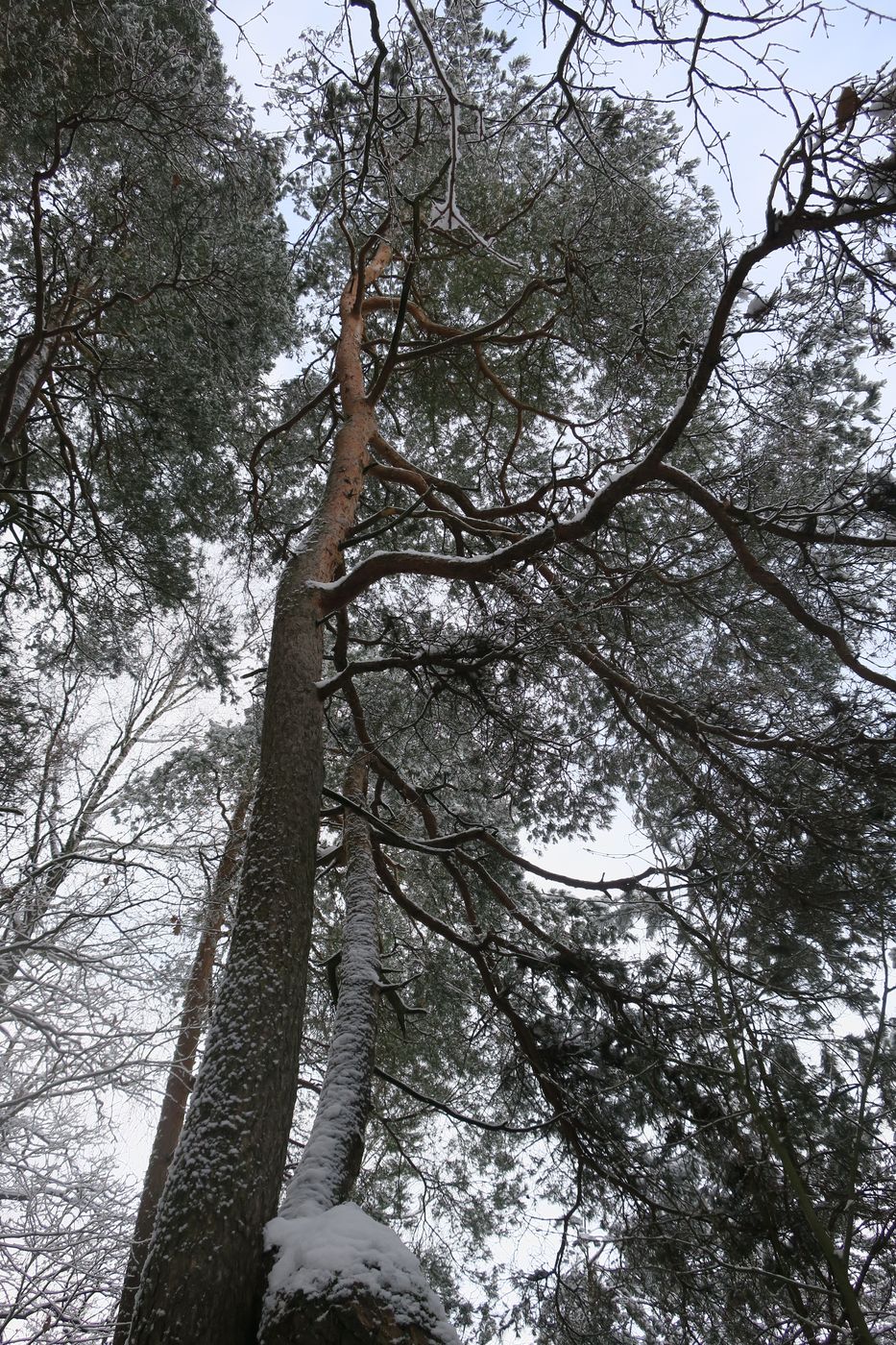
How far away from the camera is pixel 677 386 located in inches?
249

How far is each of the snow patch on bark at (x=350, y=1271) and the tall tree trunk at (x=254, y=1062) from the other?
0.09 metres

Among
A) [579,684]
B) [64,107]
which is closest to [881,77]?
[579,684]

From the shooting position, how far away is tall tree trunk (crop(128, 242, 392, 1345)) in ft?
6.42

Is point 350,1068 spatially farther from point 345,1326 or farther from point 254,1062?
point 345,1326

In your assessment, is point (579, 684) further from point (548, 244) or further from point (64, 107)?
point (64, 107)

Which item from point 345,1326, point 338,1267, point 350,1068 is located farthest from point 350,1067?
point 345,1326

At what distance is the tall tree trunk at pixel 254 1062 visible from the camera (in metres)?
1.96

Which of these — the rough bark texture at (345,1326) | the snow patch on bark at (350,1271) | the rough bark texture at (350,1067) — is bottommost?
the rough bark texture at (345,1326)

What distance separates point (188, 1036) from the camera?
7.08 m

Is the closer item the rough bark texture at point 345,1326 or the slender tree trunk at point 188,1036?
the rough bark texture at point 345,1326

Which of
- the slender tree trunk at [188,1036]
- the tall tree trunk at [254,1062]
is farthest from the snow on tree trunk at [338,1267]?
the slender tree trunk at [188,1036]

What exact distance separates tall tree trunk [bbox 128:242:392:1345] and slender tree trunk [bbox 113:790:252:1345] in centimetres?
224

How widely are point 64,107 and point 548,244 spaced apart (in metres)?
4.21

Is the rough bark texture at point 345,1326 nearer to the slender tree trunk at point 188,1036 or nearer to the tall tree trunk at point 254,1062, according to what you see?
the tall tree trunk at point 254,1062
